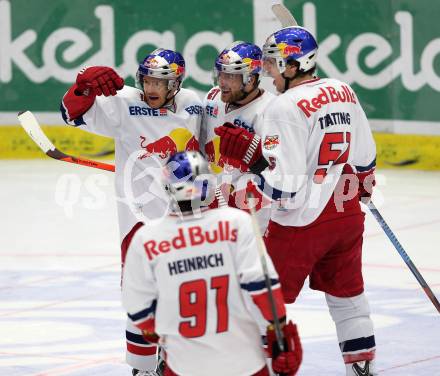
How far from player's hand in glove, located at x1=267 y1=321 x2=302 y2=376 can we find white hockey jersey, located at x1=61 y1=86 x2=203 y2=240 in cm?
169

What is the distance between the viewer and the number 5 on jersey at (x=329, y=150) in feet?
17.3

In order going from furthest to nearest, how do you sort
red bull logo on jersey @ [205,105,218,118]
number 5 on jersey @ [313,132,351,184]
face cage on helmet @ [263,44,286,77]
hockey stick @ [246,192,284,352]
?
red bull logo on jersey @ [205,105,218,118] < face cage on helmet @ [263,44,286,77] < number 5 on jersey @ [313,132,351,184] < hockey stick @ [246,192,284,352]

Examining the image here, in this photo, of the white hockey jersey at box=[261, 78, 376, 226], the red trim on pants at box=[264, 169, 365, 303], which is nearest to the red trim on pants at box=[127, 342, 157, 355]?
the red trim on pants at box=[264, 169, 365, 303]

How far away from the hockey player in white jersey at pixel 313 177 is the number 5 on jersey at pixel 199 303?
1.12 metres

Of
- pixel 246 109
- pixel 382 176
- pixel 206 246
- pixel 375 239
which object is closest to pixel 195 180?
pixel 206 246

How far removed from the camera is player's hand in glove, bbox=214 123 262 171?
212 inches

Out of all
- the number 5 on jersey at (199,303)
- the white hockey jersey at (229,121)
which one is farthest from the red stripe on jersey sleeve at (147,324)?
the white hockey jersey at (229,121)

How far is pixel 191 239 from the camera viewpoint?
4.13 m

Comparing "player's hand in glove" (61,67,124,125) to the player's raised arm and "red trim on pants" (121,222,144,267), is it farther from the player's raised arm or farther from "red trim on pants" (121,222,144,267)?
"red trim on pants" (121,222,144,267)

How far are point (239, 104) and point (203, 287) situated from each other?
5.74 feet

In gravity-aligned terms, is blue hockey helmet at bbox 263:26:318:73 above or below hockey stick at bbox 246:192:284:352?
above

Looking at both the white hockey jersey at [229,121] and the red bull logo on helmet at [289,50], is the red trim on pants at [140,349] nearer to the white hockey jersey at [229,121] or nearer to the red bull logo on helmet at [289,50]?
the white hockey jersey at [229,121]

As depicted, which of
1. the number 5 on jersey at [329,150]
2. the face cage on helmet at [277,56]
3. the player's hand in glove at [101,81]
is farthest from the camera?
the player's hand in glove at [101,81]

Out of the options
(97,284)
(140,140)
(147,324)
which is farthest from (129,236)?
(97,284)
